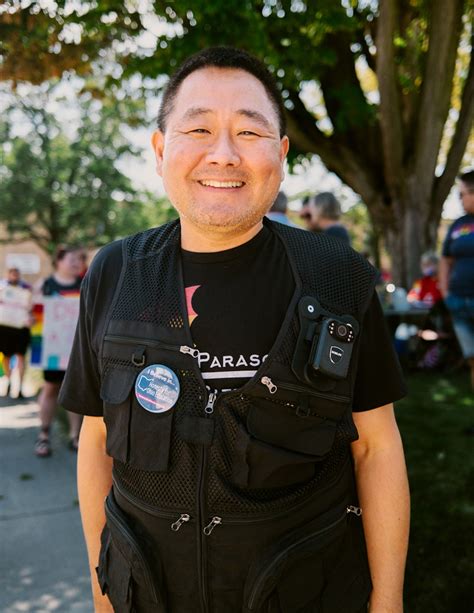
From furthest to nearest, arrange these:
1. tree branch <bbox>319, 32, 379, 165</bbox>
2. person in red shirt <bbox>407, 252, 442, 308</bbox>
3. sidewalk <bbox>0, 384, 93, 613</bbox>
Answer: tree branch <bbox>319, 32, 379, 165</bbox>
person in red shirt <bbox>407, 252, 442, 308</bbox>
sidewalk <bbox>0, 384, 93, 613</bbox>

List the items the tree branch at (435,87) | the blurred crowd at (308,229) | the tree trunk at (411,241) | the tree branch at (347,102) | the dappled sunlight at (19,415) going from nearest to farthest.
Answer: the blurred crowd at (308,229) → the dappled sunlight at (19,415) → the tree branch at (435,87) → the tree branch at (347,102) → the tree trunk at (411,241)

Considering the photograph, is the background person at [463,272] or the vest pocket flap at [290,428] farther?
the background person at [463,272]

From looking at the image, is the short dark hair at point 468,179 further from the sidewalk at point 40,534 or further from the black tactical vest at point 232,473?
the black tactical vest at point 232,473

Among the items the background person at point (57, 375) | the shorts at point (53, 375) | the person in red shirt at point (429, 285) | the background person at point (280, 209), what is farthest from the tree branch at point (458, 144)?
the shorts at point (53, 375)

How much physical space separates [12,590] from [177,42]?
6738mm

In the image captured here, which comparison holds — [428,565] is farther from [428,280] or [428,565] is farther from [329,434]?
[428,280]

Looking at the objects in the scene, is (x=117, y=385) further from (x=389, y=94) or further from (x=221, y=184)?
(x=389, y=94)

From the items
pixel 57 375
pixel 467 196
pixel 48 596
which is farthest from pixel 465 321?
pixel 48 596

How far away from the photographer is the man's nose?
1.41 metres

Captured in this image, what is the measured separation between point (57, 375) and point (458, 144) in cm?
870

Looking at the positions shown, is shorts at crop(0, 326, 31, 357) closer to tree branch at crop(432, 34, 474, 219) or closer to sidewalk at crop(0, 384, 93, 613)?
sidewalk at crop(0, 384, 93, 613)

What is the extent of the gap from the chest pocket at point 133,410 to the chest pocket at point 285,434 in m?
0.17

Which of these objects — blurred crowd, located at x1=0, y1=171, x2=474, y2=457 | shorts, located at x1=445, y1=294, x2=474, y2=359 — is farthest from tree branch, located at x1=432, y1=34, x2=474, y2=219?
shorts, located at x1=445, y1=294, x2=474, y2=359

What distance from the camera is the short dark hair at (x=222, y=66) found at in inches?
58.2
